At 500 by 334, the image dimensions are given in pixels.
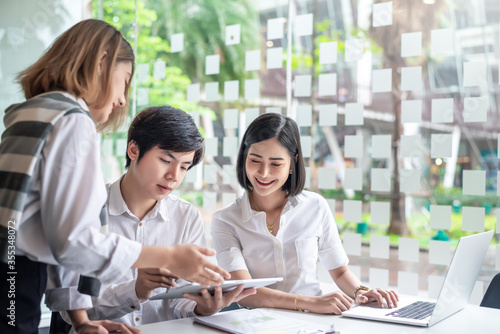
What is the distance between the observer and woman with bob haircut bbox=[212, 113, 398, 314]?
230 centimetres

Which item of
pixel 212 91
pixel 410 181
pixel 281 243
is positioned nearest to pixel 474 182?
pixel 410 181

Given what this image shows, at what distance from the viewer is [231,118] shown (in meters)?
3.98

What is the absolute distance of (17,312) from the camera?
1.24 m

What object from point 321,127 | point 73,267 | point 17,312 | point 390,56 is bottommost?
point 17,312

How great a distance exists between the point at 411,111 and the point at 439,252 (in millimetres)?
873

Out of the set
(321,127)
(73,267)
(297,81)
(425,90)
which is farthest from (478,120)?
(73,267)

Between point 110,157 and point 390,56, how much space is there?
267 cm

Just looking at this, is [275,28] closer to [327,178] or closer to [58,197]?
[327,178]

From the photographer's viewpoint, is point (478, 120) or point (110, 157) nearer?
point (478, 120)

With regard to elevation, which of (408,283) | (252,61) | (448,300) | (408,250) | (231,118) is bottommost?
(408,283)

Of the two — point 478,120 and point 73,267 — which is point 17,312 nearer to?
point 73,267

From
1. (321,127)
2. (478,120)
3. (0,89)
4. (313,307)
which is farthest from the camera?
(0,89)

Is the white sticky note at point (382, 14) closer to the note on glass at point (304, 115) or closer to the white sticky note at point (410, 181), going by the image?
the note on glass at point (304, 115)

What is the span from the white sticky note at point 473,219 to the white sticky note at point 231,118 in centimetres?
177
